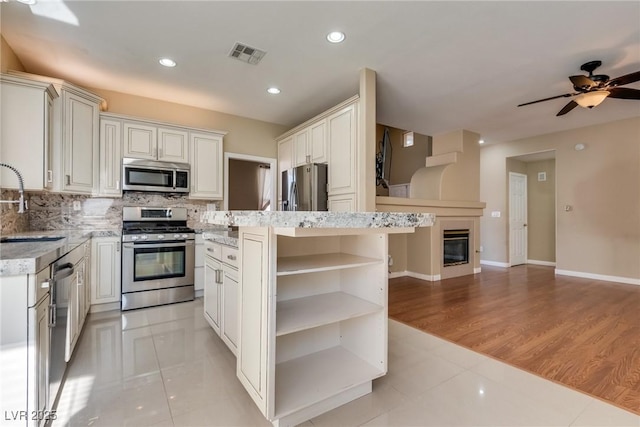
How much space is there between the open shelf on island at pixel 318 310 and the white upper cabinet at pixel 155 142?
292 cm

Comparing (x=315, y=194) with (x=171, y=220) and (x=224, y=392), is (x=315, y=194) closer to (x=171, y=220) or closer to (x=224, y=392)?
(x=171, y=220)

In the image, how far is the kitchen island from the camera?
134cm

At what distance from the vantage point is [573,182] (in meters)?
5.17

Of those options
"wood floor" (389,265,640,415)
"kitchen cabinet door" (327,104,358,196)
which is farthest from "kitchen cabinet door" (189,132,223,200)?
"wood floor" (389,265,640,415)

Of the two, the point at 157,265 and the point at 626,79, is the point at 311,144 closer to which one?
the point at 157,265

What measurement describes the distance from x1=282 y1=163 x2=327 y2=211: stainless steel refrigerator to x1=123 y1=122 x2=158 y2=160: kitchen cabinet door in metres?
1.80

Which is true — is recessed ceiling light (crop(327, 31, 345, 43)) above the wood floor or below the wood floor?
above

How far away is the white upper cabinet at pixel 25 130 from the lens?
2.46m

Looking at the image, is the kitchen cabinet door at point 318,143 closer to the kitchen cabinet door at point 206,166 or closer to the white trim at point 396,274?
the kitchen cabinet door at point 206,166

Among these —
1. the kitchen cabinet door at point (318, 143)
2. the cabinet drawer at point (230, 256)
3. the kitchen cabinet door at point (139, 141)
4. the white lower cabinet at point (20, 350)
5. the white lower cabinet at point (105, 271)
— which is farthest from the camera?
the kitchen cabinet door at point (318, 143)

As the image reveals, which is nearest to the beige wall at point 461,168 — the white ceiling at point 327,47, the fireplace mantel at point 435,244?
the fireplace mantel at point 435,244

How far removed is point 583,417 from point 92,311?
13.9 ft

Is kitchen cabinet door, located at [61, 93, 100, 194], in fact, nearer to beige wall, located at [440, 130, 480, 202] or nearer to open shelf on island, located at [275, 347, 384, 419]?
open shelf on island, located at [275, 347, 384, 419]

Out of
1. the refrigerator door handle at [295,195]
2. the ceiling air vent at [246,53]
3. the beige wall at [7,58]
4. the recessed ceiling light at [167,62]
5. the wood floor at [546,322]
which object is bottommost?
the wood floor at [546,322]
